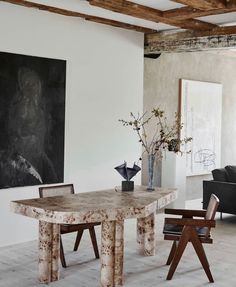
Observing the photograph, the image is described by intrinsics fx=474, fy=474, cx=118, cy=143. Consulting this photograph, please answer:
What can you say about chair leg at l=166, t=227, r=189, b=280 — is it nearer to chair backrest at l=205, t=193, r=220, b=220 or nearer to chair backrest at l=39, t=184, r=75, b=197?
chair backrest at l=205, t=193, r=220, b=220

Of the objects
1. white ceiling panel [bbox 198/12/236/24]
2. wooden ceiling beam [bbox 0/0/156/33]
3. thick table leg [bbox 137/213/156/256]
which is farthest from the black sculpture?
white ceiling panel [bbox 198/12/236/24]

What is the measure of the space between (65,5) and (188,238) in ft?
9.59

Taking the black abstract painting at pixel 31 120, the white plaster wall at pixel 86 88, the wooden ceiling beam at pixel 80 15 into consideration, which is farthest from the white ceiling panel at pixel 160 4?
the black abstract painting at pixel 31 120

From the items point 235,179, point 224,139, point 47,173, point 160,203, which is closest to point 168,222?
point 160,203

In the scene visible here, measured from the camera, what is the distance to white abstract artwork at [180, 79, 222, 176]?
826 cm

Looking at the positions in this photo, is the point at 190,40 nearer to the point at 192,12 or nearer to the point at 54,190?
the point at 192,12

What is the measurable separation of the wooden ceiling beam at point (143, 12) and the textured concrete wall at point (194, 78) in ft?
4.99

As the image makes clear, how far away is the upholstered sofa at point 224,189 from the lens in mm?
6683

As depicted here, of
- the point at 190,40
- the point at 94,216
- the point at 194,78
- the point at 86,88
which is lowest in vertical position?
the point at 94,216

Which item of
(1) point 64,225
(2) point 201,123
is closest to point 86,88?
(1) point 64,225

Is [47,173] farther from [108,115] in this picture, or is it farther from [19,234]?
[108,115]

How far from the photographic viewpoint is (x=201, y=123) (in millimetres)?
8578

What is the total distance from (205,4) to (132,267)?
2.77 m

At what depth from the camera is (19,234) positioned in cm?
552
